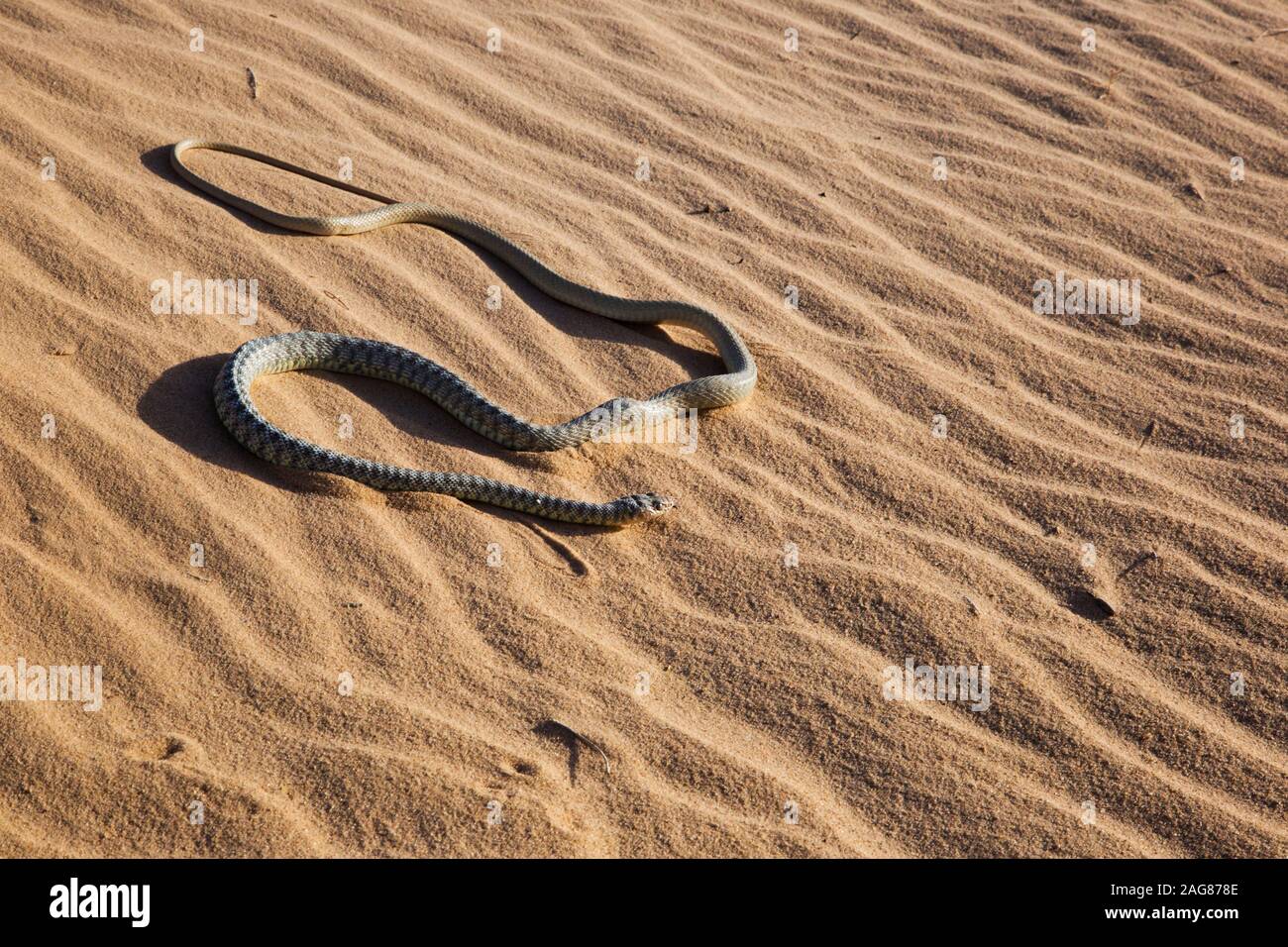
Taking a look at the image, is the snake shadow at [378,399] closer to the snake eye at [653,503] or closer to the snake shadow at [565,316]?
the snake shadow at [565,316]

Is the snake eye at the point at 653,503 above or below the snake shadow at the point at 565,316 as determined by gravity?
below

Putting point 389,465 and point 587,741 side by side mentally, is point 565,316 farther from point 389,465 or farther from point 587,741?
point 587,741

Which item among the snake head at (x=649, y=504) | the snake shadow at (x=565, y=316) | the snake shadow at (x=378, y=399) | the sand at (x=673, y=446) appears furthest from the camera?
the snake shadow at (x=565, y=316)

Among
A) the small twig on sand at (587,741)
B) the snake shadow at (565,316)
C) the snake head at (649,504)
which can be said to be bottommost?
the small twig on sand at (587,741)

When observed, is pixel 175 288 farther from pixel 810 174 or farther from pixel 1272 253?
pixel 1272 253

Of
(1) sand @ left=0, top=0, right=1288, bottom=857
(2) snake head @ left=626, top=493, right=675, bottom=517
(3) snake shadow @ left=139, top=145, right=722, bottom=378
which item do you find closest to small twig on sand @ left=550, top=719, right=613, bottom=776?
(1) sand @ left=0, top=0, right=1288, bottom=857

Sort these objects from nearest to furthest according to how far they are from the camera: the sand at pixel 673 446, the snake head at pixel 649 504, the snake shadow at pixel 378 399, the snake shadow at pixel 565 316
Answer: the sand at pixel 673 446 → the snake shadow at pixel 378 399 → the snake head at pixel 649 504 → the snake shadow at pixel 565 316

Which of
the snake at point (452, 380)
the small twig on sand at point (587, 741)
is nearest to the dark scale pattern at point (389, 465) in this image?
the snake at point (452, 380)

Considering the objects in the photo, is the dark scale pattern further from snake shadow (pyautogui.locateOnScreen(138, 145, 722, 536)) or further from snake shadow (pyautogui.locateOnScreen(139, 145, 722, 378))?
snake shadow (pyautogui.locateOnScreen(139, 145, 722, 378))
